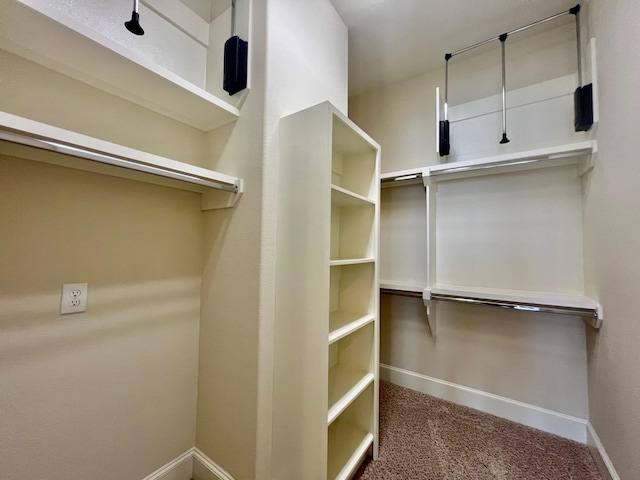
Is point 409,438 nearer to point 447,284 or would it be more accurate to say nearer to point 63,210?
point 447,284

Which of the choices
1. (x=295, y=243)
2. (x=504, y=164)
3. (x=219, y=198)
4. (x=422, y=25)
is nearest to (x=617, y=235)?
(x=504, y=164)

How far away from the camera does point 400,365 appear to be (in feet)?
7.08

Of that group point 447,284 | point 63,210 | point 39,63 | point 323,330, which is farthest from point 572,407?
point 39,63

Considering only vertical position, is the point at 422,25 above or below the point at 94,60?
above

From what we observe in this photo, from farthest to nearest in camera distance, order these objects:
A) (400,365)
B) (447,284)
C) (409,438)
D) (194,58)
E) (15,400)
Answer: (400,365), (447,284), (409,438), (194,58), (15,400)

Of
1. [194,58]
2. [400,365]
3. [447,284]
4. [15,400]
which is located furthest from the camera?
[400,365]

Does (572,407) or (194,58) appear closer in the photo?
(194,58)

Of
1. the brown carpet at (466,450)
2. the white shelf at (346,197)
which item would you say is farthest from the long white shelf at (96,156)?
the brown carpet at (466,450)

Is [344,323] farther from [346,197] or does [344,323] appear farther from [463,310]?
[463,310]

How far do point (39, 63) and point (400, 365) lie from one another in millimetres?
2718

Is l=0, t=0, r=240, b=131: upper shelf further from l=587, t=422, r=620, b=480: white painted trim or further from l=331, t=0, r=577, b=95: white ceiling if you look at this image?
l=587, t=422, r=620, b=480: white painted trim

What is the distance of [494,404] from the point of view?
177 cm

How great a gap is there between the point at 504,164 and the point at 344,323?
143 centimetres

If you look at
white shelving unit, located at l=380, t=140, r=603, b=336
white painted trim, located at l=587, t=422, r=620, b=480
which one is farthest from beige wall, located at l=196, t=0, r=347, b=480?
white painted trim, located at l=587, t=422, r=620, b=480
